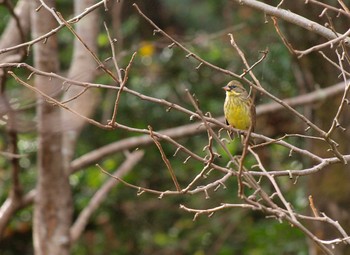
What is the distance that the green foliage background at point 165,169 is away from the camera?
784cm

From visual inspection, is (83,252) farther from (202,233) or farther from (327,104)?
(327,104)

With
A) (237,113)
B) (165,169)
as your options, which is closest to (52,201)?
(237,113)

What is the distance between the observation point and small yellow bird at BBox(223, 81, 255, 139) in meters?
5.30

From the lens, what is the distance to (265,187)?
27.9 feet

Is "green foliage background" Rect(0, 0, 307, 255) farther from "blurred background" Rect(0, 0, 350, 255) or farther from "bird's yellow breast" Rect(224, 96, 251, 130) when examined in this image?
"bird's yellow breast" Rect(224, 96, 251, 130)

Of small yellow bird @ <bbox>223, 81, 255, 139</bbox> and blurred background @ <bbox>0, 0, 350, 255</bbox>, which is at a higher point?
small yellow bird @ <bbox>223, 81, 255, 139</bbox>

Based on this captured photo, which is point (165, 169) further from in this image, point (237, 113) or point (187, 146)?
point (237, 113)

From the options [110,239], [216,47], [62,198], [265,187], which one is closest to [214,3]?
[216,47]

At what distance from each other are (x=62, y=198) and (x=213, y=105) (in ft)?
8.17

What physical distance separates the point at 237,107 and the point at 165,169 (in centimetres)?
310

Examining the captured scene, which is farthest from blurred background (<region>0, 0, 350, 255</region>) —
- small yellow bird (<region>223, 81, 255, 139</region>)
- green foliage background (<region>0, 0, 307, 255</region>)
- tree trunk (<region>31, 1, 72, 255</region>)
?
small yellow bird (<region>223, 81, 255, 139</region>)

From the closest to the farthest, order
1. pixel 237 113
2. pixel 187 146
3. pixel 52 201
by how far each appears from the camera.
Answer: pixel 237 113 → pixel 52 201 → pixel 187 146

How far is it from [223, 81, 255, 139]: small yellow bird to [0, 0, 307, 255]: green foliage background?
6.61ft

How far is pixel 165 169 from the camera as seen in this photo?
27.4 feet
